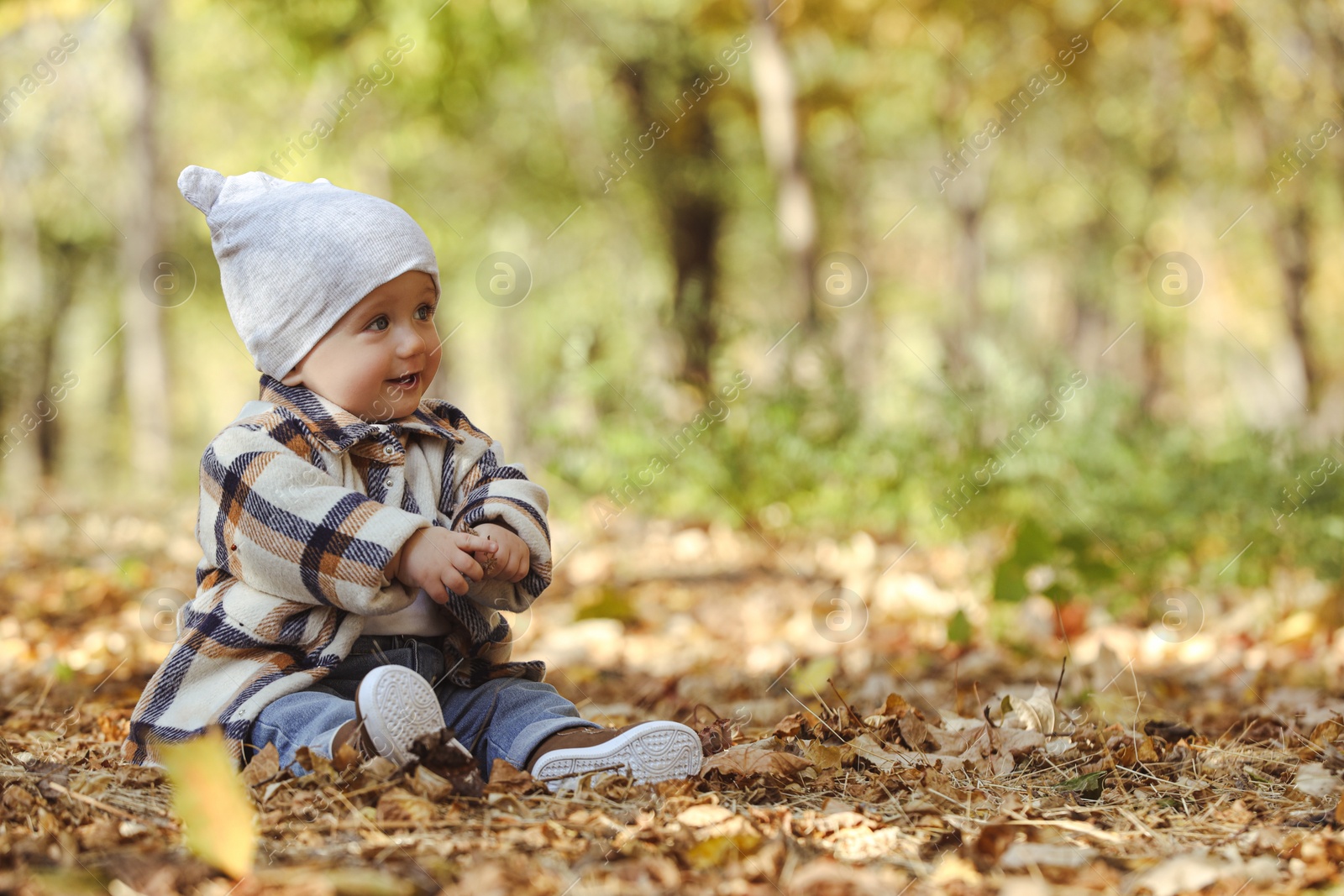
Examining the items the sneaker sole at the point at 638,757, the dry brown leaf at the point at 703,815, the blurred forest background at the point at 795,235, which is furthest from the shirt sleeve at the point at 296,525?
the blurred forest background at the point at 795,235

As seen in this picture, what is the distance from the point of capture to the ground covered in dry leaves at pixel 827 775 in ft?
4.93

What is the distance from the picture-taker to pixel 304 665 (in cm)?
201

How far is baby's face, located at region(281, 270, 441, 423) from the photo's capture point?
6.81 ft

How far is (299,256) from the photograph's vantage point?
6.70 feet

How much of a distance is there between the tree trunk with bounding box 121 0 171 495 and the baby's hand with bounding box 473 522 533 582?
7.64 metres

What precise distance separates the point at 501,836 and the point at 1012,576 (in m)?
2.32

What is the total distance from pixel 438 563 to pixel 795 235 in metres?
5.23

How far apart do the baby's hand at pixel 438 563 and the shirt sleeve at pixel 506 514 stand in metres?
0.09

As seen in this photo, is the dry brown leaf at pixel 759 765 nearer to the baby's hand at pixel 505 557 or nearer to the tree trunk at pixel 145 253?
the baby's hand at pixel 505 557

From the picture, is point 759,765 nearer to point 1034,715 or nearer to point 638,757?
point 638,757

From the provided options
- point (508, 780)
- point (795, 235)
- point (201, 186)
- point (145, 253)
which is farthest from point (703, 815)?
point (145, 253)

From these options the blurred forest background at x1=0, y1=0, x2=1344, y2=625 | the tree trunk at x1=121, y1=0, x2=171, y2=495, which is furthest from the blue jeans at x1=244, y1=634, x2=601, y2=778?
the tree trunk at x1=121, y1=0, x2=171, y2=495

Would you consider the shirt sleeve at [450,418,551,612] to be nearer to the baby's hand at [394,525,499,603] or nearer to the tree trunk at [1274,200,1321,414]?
the baby's hand at [394,525,499,603]

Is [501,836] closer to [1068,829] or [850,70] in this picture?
[1068,829]
